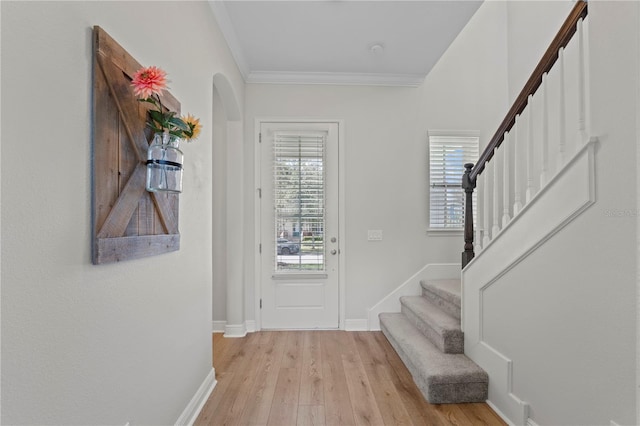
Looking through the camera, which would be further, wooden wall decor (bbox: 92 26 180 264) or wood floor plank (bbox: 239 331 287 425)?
wood floor plank (bbox: 239 331 287 425)

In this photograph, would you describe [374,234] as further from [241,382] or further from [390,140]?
[241,382]

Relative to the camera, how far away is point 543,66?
67.0 inches

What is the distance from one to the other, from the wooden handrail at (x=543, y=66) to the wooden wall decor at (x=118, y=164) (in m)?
2.03

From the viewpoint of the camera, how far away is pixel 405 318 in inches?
121

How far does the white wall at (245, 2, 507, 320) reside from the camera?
3287mm

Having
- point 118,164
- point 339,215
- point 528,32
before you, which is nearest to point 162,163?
point 118,164

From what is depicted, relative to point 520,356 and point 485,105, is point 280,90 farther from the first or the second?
point 520,356

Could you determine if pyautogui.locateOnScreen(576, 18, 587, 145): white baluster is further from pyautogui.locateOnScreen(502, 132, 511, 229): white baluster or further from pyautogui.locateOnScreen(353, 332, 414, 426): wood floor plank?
pyautogui.locateOnScreen(353, 332, 414, 426): wood floor plank

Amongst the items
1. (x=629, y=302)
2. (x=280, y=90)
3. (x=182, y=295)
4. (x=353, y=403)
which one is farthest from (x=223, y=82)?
(x=629, y=302)

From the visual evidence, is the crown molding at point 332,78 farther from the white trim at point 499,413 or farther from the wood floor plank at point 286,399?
the white trim at point 499,413

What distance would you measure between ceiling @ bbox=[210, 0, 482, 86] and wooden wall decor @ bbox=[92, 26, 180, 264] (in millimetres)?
1359

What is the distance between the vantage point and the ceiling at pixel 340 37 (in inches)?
89.2

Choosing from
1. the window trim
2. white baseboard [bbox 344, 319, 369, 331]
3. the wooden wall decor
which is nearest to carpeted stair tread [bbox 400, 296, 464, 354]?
white baseboard [bbox 344, 319, 369, 331]

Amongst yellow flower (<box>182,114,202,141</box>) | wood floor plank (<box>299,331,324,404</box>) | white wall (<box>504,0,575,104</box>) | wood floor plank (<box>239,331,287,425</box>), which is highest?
white wall (<box>504,0,575,104</box>)
